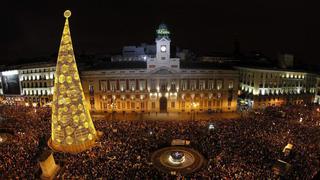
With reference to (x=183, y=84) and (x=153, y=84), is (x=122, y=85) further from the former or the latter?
(x=183, y=84)

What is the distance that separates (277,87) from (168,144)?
37304 millimetres

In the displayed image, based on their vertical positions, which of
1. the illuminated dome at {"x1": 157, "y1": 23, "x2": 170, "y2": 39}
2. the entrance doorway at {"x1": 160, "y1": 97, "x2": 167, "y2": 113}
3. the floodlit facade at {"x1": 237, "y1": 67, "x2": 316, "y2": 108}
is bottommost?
the entrance doorway at {"x1": 160, "y1": 97, "x2": 167, "y2": 113}

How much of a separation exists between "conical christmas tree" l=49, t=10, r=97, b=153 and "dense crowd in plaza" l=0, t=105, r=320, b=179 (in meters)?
1.90

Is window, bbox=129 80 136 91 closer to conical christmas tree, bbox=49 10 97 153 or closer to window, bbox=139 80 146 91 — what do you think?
window, bbox=139 80 146 91

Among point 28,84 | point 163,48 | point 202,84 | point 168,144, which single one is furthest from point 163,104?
point 28,84

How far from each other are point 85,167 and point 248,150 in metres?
17.1

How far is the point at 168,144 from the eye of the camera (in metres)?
31.7

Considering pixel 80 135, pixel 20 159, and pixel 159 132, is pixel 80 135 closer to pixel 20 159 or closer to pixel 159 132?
pixel 20 159

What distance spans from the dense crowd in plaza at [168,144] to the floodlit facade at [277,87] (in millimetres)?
16090

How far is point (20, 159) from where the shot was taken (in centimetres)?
2384

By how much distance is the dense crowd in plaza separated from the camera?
2219 centimetres

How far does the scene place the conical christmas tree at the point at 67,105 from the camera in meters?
26.9

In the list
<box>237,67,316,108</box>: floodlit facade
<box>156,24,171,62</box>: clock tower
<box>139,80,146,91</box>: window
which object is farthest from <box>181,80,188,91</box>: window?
<box>237,67,316,108</box>: floodlit facade

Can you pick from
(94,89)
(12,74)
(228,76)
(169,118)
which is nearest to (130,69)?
(94,89)
